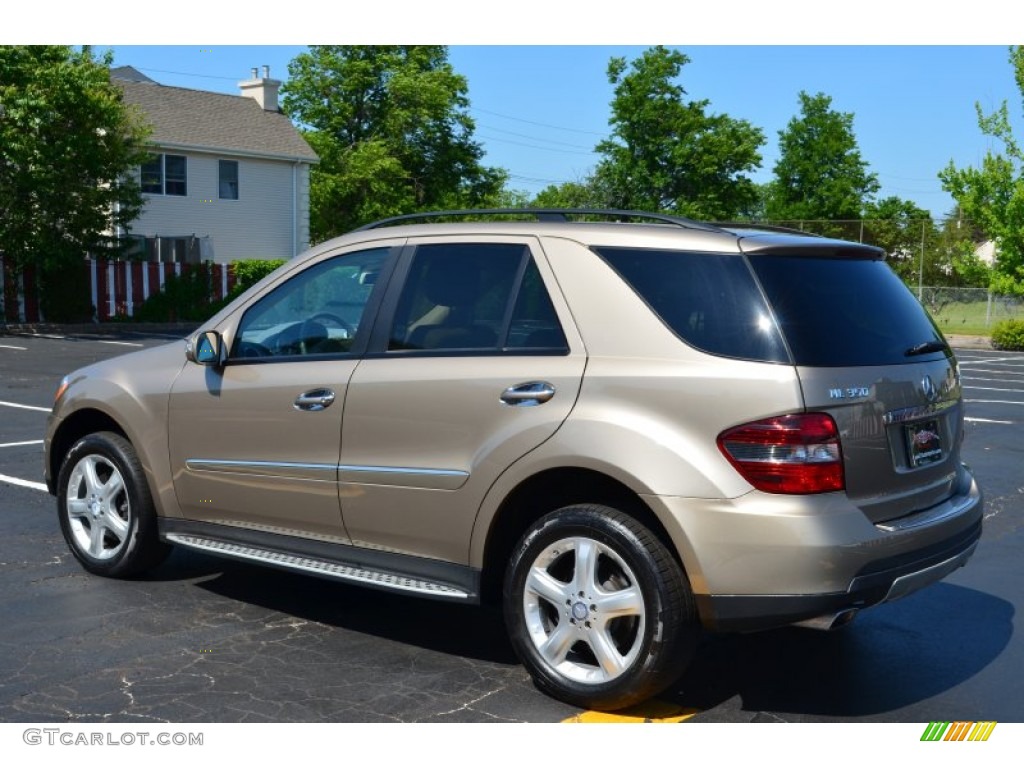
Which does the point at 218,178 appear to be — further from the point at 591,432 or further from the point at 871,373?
the point at 871,373

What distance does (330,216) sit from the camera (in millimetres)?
52750

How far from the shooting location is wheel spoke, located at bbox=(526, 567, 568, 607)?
4.48m

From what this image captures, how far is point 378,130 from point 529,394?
165 ft

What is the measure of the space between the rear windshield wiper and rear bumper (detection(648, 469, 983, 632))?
77 centimetres

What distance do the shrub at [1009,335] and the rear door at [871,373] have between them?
94.5 feet

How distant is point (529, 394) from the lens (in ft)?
14.9

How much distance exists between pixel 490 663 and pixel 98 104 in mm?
25398

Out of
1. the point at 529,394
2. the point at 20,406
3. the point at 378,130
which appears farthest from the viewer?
the point at 378,130

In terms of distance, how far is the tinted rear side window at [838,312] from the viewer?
13.9ft

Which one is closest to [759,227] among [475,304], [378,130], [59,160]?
[475,304]

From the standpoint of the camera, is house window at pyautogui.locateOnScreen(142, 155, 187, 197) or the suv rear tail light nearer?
the suv rear tail light

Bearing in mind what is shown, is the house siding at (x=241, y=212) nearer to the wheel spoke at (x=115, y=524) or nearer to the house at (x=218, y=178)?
the house at (x=218, y=178)
